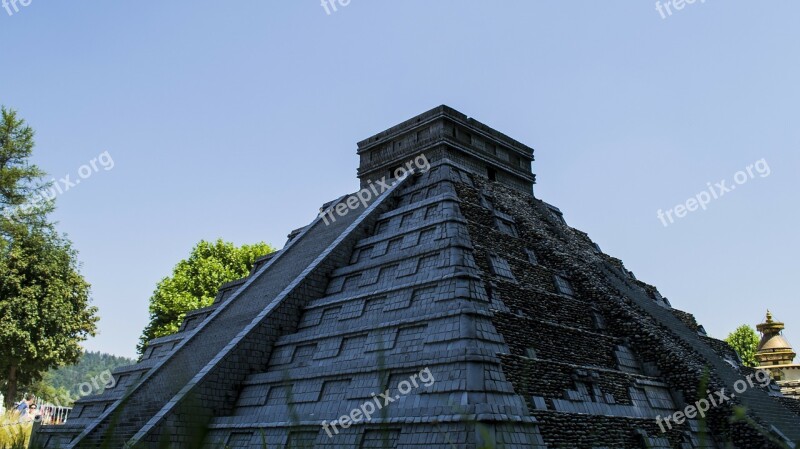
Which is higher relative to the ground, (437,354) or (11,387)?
(11,387)

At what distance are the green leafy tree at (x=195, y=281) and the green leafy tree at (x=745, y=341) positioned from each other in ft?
143

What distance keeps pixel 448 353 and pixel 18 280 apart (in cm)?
2840

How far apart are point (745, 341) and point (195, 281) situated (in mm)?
48795

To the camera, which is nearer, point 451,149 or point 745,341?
point 451,149

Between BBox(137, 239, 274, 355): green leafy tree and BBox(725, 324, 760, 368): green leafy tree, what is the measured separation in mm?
43669

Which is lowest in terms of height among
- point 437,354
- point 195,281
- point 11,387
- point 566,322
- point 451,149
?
point 437,354

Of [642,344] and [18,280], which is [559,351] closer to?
[642,344]

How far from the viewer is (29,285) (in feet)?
107

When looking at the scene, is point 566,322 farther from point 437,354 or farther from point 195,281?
point 195,281

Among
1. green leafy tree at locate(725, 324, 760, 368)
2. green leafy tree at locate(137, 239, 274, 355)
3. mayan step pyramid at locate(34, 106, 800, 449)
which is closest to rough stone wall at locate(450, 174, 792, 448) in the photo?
mayan step pyramid at locate(34, 106, 800, 449)

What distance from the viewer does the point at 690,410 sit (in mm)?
16797

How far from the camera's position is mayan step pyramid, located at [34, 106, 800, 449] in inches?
499

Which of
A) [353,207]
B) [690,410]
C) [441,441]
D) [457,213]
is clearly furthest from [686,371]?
[353,207]

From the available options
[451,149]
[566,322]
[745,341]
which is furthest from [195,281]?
[745,341]
